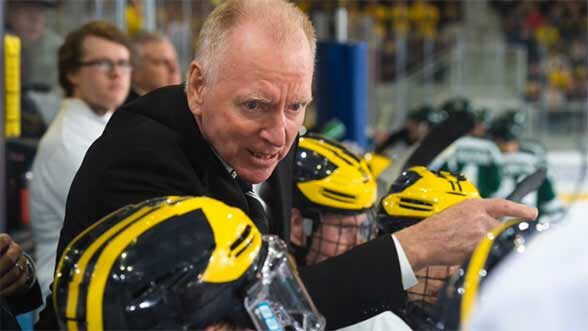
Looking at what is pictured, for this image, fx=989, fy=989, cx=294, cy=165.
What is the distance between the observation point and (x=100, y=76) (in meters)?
3.21

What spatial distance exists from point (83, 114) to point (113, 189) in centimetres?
181

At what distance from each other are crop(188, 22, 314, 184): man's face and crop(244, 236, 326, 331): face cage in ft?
0.81

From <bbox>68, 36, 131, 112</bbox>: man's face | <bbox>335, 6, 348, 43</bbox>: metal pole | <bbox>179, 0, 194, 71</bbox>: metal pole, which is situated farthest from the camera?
<bbox>179, 0, 194, 71</bbox>: metal pole

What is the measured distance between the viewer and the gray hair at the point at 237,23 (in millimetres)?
1359

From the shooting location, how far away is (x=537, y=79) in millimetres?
9891

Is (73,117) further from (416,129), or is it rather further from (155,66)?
(416,129)

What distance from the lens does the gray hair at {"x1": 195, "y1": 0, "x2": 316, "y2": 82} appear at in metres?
1.36

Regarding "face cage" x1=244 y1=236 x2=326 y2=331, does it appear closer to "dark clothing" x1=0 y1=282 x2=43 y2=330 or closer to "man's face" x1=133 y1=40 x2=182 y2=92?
"dark clothing" x1=0 y1=282 x2=43 y2=330

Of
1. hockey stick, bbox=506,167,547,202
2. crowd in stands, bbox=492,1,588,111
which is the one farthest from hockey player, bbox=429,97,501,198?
hockey stick, bbox=506,167,547,202

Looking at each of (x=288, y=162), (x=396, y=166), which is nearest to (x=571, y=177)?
(x=396, y=166)

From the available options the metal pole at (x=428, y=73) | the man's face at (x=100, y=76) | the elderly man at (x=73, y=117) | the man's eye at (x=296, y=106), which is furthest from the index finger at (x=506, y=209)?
the metal pole at (x=428, y=73)

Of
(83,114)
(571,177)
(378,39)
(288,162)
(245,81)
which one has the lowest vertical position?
(571,177)

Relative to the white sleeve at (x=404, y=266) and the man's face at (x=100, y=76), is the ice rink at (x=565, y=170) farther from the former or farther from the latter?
the white sleeve at (x=404, y=266)

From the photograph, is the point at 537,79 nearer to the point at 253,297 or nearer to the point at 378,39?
the point at 378,39
